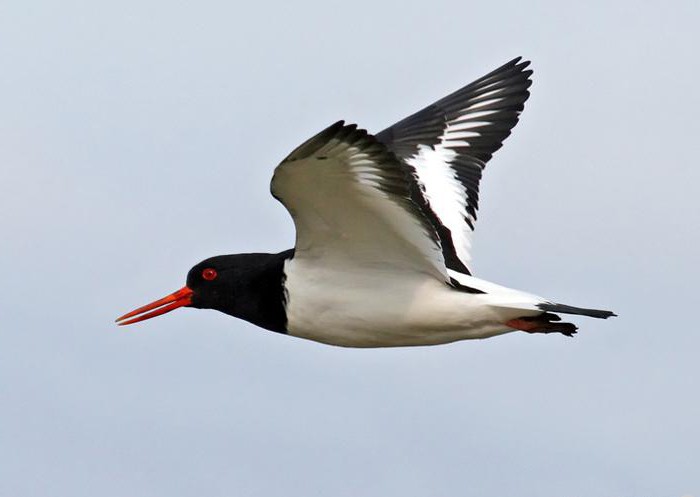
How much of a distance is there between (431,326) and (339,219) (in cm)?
114

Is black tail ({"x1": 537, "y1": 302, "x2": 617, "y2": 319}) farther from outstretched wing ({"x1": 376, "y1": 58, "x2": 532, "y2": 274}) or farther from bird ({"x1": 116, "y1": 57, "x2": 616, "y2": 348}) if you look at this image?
outstretched wing ({"x1": 376, "y1": 58, "x2": 532, "y2": 274})

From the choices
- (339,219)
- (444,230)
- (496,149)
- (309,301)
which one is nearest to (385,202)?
(339,219)

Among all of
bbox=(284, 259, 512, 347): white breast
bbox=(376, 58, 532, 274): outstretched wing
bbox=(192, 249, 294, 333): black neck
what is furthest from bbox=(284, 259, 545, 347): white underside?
bbox=(376, 58, 532, 274): outstretched wing

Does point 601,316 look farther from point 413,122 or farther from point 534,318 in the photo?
point 413,122

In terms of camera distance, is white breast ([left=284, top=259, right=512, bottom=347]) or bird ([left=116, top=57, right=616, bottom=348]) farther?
white breast ([left=284, top=259, right=512, bottom=347])

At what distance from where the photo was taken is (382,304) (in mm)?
10516

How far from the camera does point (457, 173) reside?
40.7 ft

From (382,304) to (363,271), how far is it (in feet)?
0.91

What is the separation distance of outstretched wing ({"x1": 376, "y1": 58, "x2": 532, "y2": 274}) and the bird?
0.02 meters

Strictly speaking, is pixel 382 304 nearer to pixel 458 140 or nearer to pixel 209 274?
pixel 209 274

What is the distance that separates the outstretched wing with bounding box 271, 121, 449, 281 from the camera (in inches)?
351

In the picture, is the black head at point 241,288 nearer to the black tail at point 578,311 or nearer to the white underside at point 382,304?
the white underside at point 382,304

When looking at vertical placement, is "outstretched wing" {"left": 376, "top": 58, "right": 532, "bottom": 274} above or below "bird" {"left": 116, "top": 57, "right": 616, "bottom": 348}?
above

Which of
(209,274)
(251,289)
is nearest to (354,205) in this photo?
(251,289)
